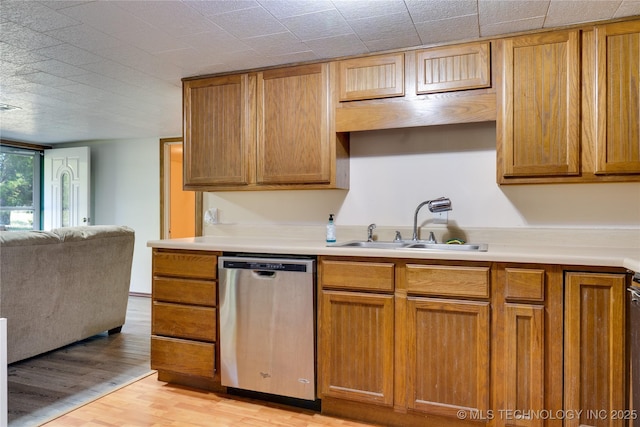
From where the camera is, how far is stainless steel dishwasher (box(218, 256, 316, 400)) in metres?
2.38

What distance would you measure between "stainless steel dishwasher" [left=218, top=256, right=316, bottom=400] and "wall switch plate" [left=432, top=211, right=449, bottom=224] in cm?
89

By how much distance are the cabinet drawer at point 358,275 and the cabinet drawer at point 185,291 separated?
722mm

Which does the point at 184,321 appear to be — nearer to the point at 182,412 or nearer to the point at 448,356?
the point at 182,412

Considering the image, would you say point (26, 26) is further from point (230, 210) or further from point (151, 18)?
point (230, 210)

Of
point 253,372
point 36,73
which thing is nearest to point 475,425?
point 253,372

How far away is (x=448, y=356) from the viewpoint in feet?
6.94

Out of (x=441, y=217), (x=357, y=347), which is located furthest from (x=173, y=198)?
(x=357, y=347)

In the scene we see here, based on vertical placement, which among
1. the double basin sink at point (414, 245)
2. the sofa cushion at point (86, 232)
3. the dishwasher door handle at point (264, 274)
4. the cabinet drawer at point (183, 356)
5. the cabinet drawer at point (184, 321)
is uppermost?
the sofa cushion at point (86, 232)

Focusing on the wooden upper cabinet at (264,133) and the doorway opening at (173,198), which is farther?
the doorway opening at (173,198)

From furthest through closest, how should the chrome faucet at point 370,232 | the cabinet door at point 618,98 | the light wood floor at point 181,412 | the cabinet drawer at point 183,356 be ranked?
1. the chrome faucet at point 370,232
2. the cabinet drawer at point 183,356
3. the light wood floor at point 181,412
4. the cabinet door at point 618,98

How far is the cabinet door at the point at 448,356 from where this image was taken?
81.0 inches

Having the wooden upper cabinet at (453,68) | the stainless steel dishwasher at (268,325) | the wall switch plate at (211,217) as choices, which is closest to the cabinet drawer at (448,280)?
the stainless steel dishwasher at (268,325)

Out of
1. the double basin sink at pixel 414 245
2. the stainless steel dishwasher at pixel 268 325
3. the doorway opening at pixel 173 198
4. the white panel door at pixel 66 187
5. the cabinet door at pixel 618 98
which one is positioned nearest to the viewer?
the cabinet door at pixel 618 98

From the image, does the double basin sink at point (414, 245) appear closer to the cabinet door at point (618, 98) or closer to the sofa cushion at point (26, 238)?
the cabinet door at point (618, 98)
